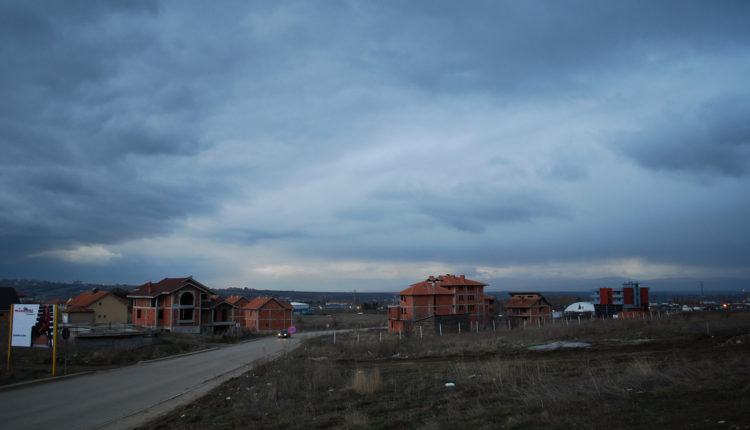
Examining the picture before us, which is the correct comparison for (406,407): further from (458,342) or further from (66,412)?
(458,342)

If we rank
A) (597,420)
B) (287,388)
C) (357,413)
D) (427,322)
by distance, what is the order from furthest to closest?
(427,322) → (287,388) → (357,413) → (597,420)

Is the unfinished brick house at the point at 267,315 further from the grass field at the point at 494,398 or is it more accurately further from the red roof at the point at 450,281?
the grass field at the point at 494,398

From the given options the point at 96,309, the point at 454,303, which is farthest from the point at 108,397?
the point at 454,303

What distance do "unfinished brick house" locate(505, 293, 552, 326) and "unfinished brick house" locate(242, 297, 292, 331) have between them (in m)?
42.6

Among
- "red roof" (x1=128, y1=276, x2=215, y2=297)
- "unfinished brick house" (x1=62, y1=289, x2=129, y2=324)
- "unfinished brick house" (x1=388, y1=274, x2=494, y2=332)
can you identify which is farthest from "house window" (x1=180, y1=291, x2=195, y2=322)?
"unfinished brick house" (x1=388, y1=274, x2=494, y2=332)

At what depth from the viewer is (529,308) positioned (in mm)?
85375

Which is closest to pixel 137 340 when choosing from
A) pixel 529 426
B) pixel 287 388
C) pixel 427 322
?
pixel 287 388

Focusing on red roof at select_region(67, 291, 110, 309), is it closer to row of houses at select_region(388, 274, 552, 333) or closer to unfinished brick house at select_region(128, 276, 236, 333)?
unfinished brick house at select_region(128, 276, 236, 333)

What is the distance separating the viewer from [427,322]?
54.1m

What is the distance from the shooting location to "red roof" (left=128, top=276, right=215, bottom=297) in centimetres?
6058

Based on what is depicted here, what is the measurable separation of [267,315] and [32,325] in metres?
60.9

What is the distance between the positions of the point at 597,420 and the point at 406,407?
5.19m

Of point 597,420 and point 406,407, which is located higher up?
point 597,420

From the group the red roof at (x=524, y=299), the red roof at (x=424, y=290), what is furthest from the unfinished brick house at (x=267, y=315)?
the red roof at (x=524, y=299)
